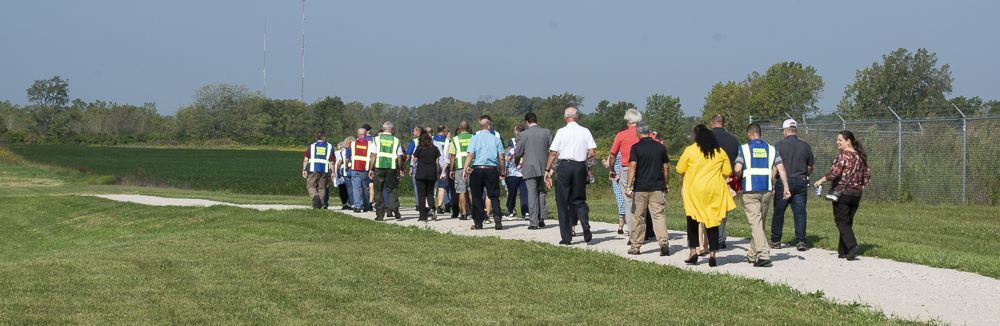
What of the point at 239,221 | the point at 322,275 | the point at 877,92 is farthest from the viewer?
the point at 877,92

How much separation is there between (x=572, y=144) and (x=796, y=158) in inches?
113

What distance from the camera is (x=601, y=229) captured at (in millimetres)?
12039

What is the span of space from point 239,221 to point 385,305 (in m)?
8.25

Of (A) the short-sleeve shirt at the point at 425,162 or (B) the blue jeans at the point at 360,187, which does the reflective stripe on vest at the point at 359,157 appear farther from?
(A) the short-sleeve shirt at the point at 425,162

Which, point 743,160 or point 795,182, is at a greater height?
point 743,160

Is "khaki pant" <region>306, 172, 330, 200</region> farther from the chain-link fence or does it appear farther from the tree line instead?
the tree line

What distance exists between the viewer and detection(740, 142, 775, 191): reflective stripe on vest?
345 inches

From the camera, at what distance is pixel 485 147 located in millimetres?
11688

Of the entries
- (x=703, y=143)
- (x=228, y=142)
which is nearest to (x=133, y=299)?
(x=703, y=143)

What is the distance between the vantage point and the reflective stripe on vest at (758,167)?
28.8ft

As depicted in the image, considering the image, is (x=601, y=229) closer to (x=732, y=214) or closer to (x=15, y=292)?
(x=732, y=214)

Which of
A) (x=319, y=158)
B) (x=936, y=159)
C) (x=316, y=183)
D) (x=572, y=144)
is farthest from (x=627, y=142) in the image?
(x=936, y=159)

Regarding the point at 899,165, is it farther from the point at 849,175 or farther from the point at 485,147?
the point at 485,147

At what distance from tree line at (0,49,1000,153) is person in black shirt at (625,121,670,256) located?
62.8 meters
